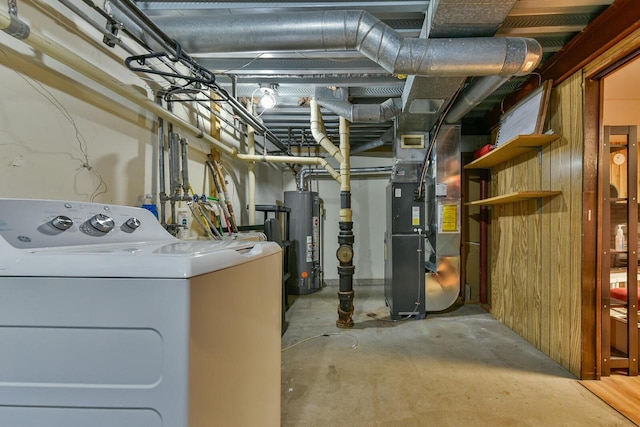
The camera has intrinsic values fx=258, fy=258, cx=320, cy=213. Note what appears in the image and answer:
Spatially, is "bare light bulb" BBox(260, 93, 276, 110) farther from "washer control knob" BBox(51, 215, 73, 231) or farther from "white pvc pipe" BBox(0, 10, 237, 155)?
"washer control knob" BBox(51, 215, 73, 231)

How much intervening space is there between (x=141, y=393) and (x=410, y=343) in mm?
2281

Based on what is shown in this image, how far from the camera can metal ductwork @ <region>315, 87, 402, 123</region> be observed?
2.46m

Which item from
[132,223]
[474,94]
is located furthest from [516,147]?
[132,223]

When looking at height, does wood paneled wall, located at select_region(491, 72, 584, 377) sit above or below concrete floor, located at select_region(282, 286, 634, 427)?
above

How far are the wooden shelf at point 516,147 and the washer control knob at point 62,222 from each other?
2693 mm

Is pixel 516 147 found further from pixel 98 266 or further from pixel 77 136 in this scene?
pixel 77 136

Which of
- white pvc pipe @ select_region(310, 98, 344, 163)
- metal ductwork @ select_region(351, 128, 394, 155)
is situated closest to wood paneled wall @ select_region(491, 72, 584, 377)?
metal ductwork @ select_region(351, 128, 394, 155)

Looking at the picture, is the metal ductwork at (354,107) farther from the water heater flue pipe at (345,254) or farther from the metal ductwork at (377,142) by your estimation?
the metal ductwork at (377,142)

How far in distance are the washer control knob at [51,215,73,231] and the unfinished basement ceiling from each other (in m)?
1.14

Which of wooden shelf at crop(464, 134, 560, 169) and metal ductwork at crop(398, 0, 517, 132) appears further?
wooden shelf at crop(464, 134, 560, 169)

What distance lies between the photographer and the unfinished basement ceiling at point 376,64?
143 centimetres

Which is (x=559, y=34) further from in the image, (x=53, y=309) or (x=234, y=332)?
(x=53, y=309)

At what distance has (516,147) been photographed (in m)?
2.23

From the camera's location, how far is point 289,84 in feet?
7.68
